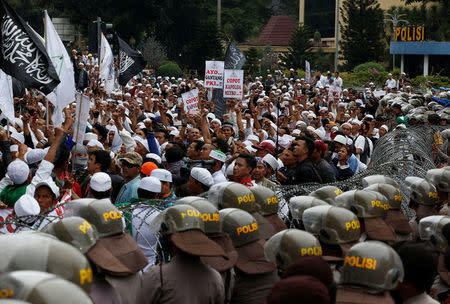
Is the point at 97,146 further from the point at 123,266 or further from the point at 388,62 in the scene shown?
the point at 388,62

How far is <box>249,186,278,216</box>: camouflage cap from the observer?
6.05m

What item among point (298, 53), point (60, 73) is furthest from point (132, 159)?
point (298, 53)

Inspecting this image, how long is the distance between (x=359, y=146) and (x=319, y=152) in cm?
478

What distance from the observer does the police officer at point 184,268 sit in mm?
4434

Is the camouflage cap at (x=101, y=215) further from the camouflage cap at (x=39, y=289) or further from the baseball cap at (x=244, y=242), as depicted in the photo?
the camouflage cap at (x=39, y=289)

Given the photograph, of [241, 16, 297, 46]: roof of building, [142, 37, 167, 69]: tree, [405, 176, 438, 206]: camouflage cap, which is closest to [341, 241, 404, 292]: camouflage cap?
[405, 176, 438, 206]: camouflage cap

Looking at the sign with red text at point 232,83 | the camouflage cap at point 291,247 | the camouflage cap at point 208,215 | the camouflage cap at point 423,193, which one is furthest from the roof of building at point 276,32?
the camouflage cap at point 291,247

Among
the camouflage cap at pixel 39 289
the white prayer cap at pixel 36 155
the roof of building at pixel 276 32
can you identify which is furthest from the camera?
the roof of building at pixel 276 32

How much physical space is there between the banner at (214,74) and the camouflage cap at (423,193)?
10.7 metres

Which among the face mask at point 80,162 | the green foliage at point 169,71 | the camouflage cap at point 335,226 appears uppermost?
the camouflage cap at point 335,226

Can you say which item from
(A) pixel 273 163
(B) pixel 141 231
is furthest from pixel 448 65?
(B) pixel 141 231

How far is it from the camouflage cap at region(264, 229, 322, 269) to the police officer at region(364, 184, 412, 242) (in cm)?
188

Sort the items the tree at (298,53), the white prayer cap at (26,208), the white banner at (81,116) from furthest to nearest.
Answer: the tree at (298,53) < the white banner at (81,116) < the white prayer cap at (26,208)

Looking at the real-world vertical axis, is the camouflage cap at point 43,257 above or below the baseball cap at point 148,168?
above
